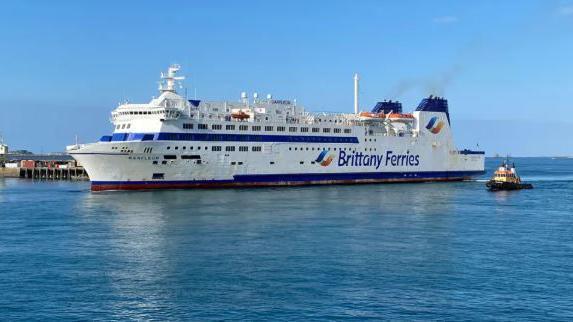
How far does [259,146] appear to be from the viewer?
6297 cm

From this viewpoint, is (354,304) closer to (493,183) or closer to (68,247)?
(68,247)

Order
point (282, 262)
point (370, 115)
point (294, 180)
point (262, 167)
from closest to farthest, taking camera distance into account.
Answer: point (282, 262)
point (262, 167)
point (294, 180)
point (370, 115)

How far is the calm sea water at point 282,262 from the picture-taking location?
20375 millimetres

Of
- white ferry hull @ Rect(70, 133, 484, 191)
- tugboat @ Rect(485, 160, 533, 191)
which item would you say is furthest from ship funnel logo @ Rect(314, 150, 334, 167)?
tugboat @ Rect(485, 160, 533, 191)

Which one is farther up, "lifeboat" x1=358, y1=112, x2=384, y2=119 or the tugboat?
"lifeboat" x1=358, y1=112, x2=384, y2=119

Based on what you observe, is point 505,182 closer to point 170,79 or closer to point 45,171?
point 170,79

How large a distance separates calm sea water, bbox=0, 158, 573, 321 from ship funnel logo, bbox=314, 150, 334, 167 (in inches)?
744

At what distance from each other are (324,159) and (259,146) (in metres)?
8.20

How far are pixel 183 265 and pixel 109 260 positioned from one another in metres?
3.21

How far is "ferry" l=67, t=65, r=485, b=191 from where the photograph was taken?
56.3m

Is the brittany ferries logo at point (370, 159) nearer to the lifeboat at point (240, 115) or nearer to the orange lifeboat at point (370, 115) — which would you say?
the orange lifeboat at point (370, 115)

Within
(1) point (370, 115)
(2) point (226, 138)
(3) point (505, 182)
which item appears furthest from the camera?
(1) point (370, 115)

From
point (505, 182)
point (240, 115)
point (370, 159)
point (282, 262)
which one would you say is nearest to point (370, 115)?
point (370, 159)

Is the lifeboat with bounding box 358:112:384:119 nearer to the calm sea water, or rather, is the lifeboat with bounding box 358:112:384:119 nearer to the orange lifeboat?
the orange lifeboat
